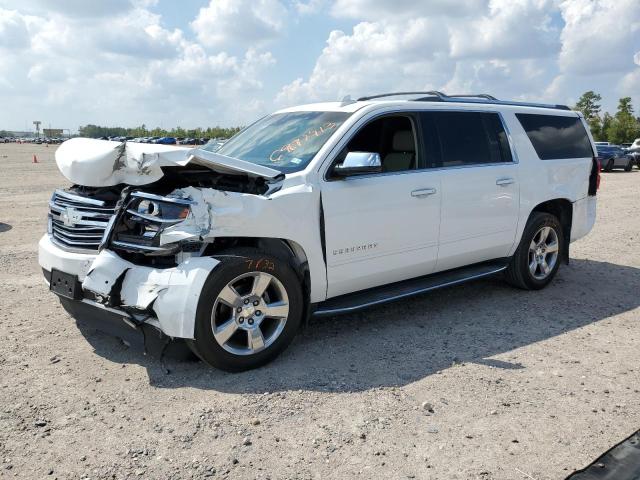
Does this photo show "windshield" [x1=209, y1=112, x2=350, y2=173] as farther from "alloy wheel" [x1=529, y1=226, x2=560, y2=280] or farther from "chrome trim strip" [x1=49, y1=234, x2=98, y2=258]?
"alloy wheel" [x1=529, y1=226, x2=560, y2=280]

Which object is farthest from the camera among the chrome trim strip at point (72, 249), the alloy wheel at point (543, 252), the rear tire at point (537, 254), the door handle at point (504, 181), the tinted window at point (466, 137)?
the alloy wheel at point (543, 252)

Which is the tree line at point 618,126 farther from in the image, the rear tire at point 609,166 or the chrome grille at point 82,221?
the chrome grille at point 82,221

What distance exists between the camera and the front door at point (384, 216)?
4.41 m

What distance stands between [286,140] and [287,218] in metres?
1.05

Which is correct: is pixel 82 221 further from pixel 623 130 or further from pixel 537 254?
pixel 623 130

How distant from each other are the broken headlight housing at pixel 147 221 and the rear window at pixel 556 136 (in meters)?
3.84

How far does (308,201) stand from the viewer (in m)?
4.22

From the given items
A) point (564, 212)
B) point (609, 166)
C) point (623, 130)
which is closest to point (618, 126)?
point (623, 130)

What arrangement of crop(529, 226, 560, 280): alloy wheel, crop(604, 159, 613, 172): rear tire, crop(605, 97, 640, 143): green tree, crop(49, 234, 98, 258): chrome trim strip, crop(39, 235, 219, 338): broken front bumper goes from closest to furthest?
crop(39, 235, 219, 338): broken front bumper
crop(49, 234, 98, 258): chrome trim strip
crop(529, 226, 560, 280): alloy wheel
crop(604, 159, 613, 172): rear tire
crop(605, 97, 640, 143): green tree

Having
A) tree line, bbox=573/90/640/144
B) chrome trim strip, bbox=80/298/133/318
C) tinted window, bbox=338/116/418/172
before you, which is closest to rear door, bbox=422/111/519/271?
tinted window, bbox=338/116/418/172

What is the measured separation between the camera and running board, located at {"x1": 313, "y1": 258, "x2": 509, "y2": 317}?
14.8 ft

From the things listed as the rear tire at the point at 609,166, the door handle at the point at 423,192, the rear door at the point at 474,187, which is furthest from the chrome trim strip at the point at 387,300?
the rear tire at the point at 609,166

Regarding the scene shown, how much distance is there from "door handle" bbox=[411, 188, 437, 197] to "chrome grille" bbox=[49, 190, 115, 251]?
2386mm

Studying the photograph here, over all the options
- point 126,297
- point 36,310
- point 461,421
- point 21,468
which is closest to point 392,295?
point 461,421
